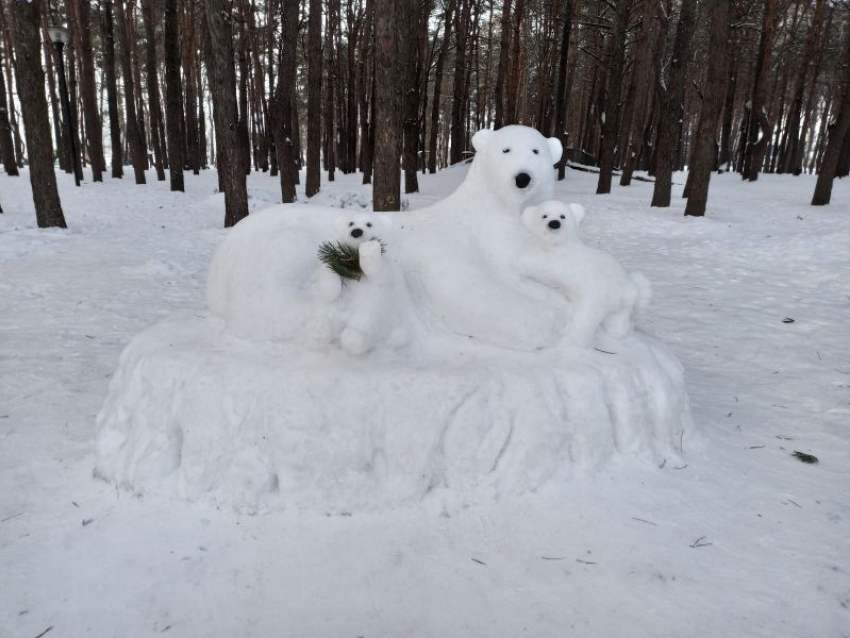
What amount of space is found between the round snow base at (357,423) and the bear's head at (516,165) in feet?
3.14

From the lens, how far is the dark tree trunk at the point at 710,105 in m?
9.66

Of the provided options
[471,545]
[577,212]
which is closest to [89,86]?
[577,212]

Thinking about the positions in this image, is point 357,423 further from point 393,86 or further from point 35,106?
point 35,106

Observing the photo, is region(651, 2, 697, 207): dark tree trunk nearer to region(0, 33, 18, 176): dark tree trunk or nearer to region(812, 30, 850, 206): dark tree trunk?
region(812, 30, 850, 206): dark tree trunk

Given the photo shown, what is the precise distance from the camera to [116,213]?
444 inches

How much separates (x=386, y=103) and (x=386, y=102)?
0.01m

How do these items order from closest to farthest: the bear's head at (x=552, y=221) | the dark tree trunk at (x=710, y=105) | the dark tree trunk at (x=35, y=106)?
the bear's head at (x=552, y=221) → the dark tree trunk at (x=35, y=106) → the dark tree trunk at (x=710, y=105)

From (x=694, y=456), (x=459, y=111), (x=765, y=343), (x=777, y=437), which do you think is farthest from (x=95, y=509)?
(x=459, y=111)

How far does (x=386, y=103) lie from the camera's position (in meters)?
6.76

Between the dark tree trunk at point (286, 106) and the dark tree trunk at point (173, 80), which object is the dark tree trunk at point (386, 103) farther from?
the dark tree trunk at point (173, 80)

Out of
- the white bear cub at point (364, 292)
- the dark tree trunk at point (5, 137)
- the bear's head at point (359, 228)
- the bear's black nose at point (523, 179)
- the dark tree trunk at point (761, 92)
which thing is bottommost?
the white bear cub at point (364, 292)

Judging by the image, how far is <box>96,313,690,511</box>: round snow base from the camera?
254 centimetres

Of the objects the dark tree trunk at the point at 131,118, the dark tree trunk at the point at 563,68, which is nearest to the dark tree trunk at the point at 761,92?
the dark tree trunk at the point at 563,68

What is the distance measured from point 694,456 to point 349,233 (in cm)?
227
